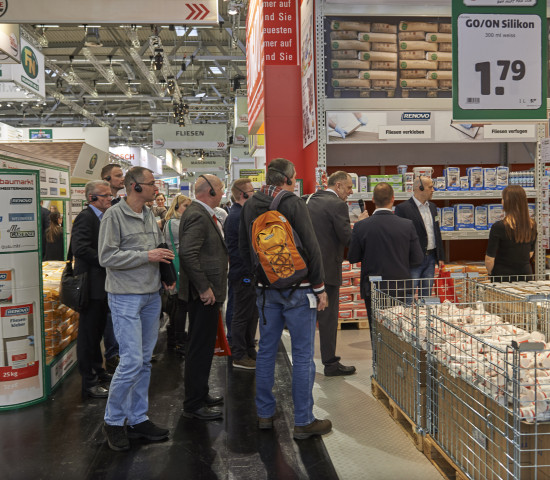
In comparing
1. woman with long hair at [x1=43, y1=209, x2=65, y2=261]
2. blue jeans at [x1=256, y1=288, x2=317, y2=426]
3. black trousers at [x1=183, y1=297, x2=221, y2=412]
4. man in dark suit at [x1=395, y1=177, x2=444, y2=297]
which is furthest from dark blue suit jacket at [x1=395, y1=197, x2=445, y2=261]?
woman with long hair at [x1=43, y1=209, x2=65, y2=261]

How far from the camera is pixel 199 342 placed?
3.84 metres

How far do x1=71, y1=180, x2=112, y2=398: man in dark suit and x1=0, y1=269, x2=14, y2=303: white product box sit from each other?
0.48 m

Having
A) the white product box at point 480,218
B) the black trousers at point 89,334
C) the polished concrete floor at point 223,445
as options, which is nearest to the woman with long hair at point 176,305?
the black trousers at point 89,334

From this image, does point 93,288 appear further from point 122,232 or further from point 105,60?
point 105,60

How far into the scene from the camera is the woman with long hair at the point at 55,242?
8.09m

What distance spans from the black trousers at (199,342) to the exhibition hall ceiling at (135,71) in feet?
20.9

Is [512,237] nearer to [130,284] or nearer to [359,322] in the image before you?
[359,322]

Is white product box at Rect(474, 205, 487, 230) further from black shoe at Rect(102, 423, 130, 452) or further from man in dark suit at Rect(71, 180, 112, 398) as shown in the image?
black shoe at Rect(102, 423, 130, 452)

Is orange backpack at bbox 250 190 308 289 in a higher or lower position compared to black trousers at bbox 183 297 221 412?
higher

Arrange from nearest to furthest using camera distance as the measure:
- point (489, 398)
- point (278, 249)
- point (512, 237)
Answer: point (489, 398) < point (278, 249) < point (512, 237)

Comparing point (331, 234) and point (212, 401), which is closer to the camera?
point (212, 401)

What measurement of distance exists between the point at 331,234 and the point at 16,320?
8.52 feet

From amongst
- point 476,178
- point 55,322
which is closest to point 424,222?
point 476,178

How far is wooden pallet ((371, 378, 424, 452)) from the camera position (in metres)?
3.30
